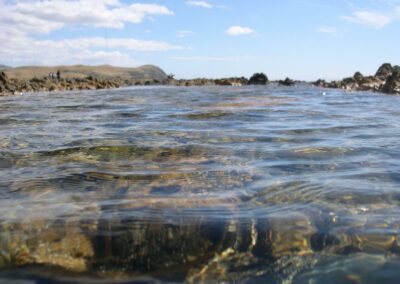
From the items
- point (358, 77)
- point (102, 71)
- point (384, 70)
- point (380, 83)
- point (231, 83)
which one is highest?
point (384, 70)

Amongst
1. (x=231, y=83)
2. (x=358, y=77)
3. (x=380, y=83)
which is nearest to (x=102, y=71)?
(x=231, y=83)

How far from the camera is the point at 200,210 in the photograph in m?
3.62

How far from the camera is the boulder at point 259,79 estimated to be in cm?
4409

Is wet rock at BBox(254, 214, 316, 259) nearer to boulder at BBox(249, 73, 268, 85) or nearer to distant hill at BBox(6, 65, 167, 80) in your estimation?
boulder at BBox(249, 73, 268, 85)

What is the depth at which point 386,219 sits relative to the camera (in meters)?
3.49

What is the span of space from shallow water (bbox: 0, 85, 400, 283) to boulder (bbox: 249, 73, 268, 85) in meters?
37.6

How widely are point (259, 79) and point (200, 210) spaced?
4140 centimetres

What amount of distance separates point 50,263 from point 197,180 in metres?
1.98

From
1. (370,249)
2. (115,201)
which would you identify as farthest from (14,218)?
(370,249)

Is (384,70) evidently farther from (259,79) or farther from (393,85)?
(393,85)

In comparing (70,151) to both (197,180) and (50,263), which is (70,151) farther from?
(50,263)

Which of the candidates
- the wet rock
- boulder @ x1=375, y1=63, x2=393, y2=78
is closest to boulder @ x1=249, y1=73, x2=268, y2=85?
boulder @ x1=375, y1=63, x2=393, y2=78

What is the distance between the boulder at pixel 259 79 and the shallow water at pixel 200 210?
37610mm

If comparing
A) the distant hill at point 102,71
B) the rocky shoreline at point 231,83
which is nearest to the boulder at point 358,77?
the rocky shoreline at point 231,83
